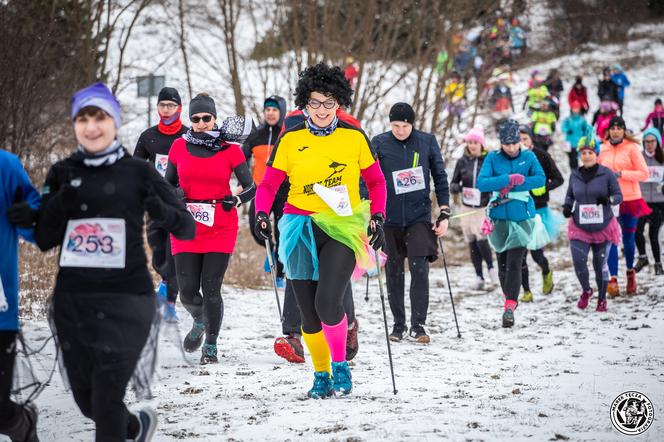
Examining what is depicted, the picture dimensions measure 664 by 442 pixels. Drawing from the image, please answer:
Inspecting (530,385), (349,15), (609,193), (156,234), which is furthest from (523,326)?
(349,15)

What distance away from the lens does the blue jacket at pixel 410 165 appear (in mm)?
8023

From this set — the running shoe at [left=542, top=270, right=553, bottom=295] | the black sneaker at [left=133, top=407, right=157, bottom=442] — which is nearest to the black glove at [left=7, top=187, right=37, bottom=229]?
the black sneaker at [left=133, top=407, right=157, bottom=442]

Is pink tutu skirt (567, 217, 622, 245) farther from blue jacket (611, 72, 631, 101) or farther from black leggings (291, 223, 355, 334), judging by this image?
blue jacket (611, 72, 631, 101)

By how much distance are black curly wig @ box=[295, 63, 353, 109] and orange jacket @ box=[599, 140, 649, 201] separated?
6540mm

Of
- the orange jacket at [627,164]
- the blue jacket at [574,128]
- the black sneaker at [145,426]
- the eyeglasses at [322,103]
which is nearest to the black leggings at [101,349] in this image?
the black sneaker at [145,426]

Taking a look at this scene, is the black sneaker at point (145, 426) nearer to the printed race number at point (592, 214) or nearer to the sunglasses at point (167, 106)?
the sunglasses at point (167, 106)

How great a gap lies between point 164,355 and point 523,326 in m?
5.41

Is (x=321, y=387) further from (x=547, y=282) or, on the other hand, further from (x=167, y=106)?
(x=547, y=282)

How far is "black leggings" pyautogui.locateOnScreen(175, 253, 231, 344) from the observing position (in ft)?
22.0

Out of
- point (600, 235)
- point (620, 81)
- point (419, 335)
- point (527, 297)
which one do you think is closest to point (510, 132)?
point (600, 235)

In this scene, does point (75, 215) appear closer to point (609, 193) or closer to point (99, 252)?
point (99, 252)

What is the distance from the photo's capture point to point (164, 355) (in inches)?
177

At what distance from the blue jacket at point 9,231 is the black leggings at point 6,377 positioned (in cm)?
7

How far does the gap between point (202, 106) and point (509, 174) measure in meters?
3.82
